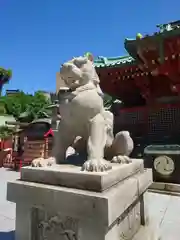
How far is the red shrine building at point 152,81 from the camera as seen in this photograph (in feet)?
12.9

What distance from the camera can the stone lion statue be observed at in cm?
157

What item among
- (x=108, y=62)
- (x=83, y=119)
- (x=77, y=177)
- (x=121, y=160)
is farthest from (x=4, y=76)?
(x=77, y=177)

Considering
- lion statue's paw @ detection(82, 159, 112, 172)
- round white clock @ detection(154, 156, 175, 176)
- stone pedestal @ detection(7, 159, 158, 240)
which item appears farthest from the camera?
round white clock @ detection(154, 156, 175, 176)

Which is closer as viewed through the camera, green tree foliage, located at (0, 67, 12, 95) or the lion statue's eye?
the lion statue's eye

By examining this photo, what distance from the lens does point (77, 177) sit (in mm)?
1256

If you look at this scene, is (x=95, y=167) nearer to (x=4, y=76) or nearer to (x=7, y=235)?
(x=7, y=235)

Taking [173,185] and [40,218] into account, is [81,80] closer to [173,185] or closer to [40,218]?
[40,218]

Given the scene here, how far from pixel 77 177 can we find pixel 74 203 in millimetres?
159

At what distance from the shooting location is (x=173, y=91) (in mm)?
4609

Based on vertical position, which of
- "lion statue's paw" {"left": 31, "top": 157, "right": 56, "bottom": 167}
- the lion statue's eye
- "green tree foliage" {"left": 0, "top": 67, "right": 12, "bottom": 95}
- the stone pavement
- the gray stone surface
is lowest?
the stone pavement

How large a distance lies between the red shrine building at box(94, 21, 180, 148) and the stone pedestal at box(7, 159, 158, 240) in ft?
10.3

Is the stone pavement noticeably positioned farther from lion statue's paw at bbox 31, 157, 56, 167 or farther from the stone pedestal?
lion statue's paw at bbox 31, 157, 56, 167

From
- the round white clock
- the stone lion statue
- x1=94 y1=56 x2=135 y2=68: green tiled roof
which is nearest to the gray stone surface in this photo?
the stone lion statue

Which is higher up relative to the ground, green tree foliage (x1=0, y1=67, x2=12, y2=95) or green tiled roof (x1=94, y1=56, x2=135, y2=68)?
green tree foliage (x1=0, y1=67, x2=12, y2=95)
